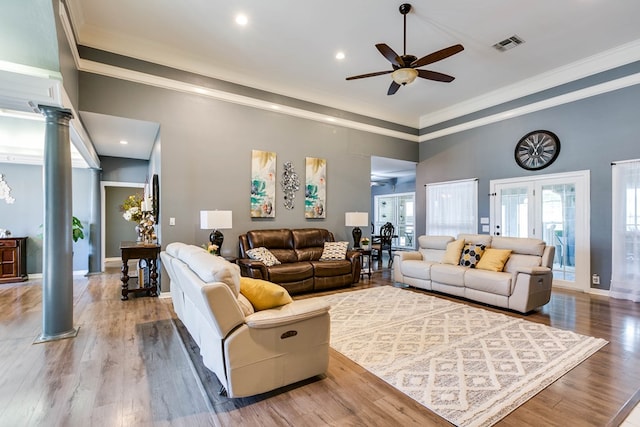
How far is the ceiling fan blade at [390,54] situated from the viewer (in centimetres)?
336

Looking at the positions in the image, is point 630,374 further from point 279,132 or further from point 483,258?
point 279,132

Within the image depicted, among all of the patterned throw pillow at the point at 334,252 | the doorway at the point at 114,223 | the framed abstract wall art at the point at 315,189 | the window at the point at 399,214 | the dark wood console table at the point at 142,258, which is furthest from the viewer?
the window at the point at 399,214

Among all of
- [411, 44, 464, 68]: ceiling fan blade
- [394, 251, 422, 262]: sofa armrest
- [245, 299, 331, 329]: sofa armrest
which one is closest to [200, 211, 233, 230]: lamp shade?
[245, 299, 331, 329]: sofa armrest

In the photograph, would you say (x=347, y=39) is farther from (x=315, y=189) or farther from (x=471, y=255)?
(x=471, y=255)

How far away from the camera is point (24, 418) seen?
187 cm

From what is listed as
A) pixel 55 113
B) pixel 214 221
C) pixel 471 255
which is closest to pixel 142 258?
pixel 214 221

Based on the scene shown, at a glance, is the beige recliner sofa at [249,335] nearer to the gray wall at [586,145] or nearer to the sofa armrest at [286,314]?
the sofa armrest at [286,314]

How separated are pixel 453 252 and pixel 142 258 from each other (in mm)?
4868

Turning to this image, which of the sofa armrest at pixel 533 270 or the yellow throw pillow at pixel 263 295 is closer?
the yellow throw pillow at pixel 263 295

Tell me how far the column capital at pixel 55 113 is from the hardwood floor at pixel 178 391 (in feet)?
7.35

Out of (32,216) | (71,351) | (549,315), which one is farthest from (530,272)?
(32,216)

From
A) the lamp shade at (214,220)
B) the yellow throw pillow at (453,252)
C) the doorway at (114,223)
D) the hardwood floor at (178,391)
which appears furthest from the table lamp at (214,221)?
the doorway at (114,223)

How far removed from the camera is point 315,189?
6176 mm

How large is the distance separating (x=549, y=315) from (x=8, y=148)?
31.1ft
